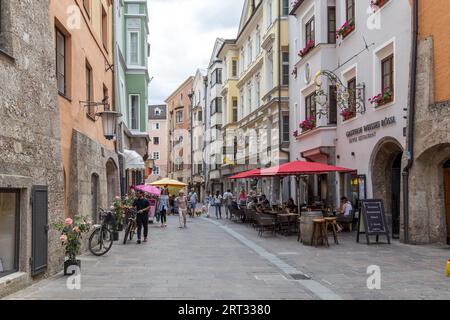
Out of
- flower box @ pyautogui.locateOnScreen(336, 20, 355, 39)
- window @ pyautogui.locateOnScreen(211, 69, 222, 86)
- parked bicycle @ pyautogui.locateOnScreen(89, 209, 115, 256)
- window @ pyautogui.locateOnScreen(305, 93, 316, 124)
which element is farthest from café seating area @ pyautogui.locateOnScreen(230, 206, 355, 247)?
window @ pyautogui.locateOnScreen(211, 69, 222, 86)

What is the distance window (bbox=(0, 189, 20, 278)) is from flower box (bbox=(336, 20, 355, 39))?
15.1 metres

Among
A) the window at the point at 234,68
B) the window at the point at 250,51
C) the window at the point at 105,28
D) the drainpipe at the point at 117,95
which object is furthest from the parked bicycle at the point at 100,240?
the window at the point at 234,68

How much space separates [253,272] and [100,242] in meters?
4.71

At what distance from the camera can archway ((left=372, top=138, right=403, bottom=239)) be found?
1827 cm

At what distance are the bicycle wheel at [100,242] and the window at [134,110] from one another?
16.6m

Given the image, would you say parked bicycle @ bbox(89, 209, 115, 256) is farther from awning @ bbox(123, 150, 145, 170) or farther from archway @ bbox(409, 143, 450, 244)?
awning @ bbox(123, 150, 145, 170)

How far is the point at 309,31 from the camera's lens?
25.2 m

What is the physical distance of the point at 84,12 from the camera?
15727mm

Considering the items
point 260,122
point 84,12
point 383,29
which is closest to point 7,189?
point 84,12

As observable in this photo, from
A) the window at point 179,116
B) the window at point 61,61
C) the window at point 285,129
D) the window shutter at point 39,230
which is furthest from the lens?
the window at point 179,116

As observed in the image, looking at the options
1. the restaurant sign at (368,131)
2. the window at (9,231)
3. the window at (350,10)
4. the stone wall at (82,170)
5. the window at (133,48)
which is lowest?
the window at (9,231)

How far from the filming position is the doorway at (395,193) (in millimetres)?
17141

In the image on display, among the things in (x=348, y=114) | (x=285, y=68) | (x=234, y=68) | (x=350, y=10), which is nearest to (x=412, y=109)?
(x=348, y=114)

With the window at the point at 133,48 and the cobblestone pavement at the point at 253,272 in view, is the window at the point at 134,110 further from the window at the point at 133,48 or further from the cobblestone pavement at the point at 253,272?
the cobblestone pavement at the point at 253,272
